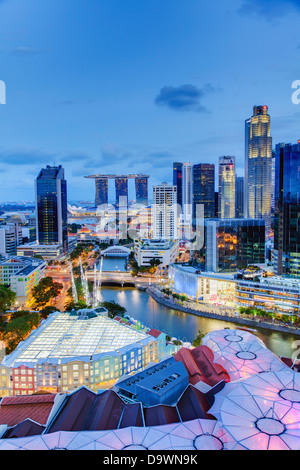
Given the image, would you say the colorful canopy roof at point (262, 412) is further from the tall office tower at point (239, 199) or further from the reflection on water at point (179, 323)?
the tall office tower at point (239, 199)

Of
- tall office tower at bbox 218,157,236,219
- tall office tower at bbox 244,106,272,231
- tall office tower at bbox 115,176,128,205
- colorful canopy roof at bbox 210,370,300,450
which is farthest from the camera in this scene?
tall office tower at bbox 115,176,128,205

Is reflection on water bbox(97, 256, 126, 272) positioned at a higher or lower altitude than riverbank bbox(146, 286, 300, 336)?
higher

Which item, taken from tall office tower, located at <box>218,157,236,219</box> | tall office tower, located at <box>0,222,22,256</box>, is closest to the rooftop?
tall office tower, located at <box>0,222,22,256</box>

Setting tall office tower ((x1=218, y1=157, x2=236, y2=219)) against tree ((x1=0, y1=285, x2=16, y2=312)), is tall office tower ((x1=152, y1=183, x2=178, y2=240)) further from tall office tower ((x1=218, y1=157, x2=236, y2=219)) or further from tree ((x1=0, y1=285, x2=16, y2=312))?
tree ((x1=0, y1=285, x2=16, y2=312))

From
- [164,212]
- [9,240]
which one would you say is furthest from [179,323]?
[164,212]

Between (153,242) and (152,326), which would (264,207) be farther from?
(152,326)

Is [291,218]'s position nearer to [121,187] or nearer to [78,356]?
[78,356]

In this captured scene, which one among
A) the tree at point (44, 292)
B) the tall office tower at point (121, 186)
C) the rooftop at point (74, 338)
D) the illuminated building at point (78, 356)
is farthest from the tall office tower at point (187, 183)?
the illuminated building at point (78, 356)
